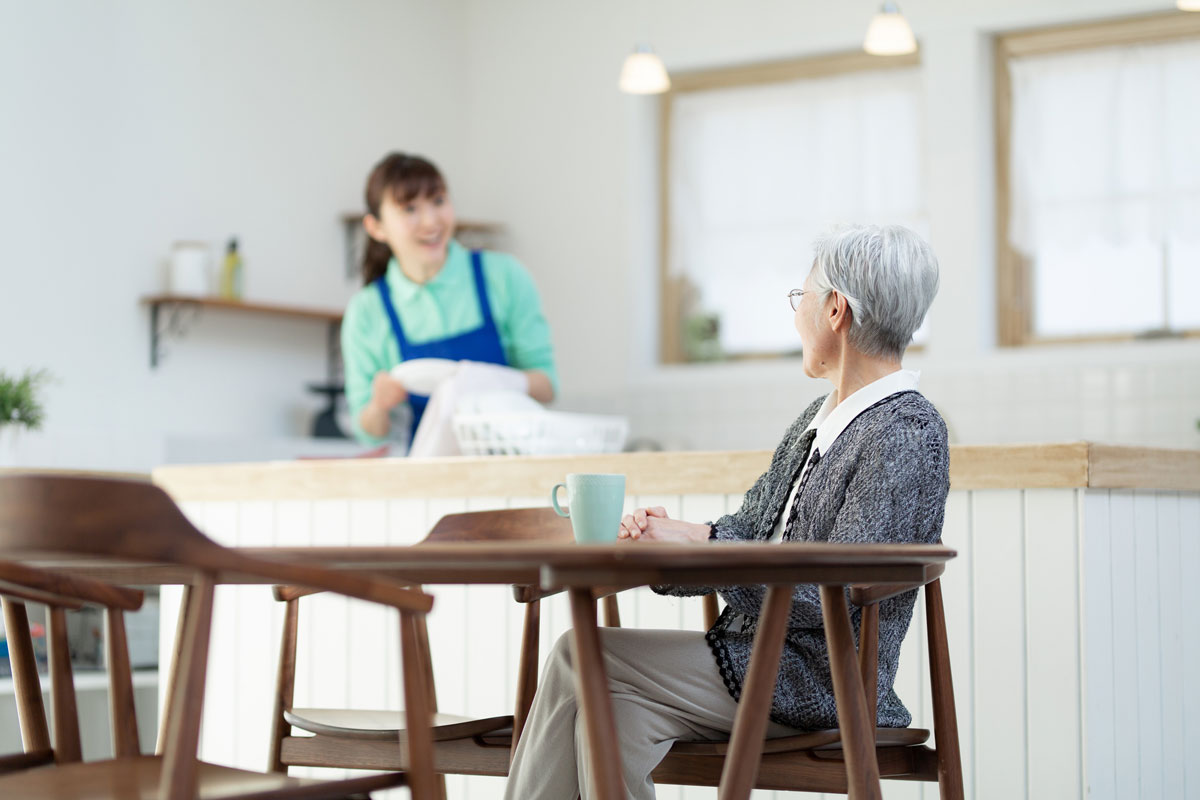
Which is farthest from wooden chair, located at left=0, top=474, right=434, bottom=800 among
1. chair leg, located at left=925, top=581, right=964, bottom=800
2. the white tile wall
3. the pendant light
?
the white tile wall

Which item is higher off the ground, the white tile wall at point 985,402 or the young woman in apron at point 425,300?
the young woman in apron at point 425,300

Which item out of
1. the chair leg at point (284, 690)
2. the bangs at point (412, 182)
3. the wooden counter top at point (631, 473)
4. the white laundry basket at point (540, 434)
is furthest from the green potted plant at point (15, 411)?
the chair leg at point (284, 690)

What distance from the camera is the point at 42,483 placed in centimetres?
125

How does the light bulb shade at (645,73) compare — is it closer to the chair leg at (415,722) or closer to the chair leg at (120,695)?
the chair leg at (120,695)

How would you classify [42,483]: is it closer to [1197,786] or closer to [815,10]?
[1197,786]

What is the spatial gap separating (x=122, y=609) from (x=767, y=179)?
12.7 ft

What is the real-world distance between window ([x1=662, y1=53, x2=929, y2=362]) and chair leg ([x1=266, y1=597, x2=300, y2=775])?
332 centimetres

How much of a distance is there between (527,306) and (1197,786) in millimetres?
1950

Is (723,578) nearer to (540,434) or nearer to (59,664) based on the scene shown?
(59,664)

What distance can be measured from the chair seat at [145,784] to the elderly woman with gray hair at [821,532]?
0.35 m

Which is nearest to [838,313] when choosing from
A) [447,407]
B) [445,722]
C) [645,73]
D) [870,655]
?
[870,655]

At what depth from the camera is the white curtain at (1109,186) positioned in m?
4.62

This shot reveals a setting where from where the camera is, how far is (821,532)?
5.95 ft

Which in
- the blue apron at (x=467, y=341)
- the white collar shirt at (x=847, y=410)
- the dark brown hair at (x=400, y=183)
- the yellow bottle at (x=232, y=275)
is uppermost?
the dark brown hair at (x=400, y=183)
